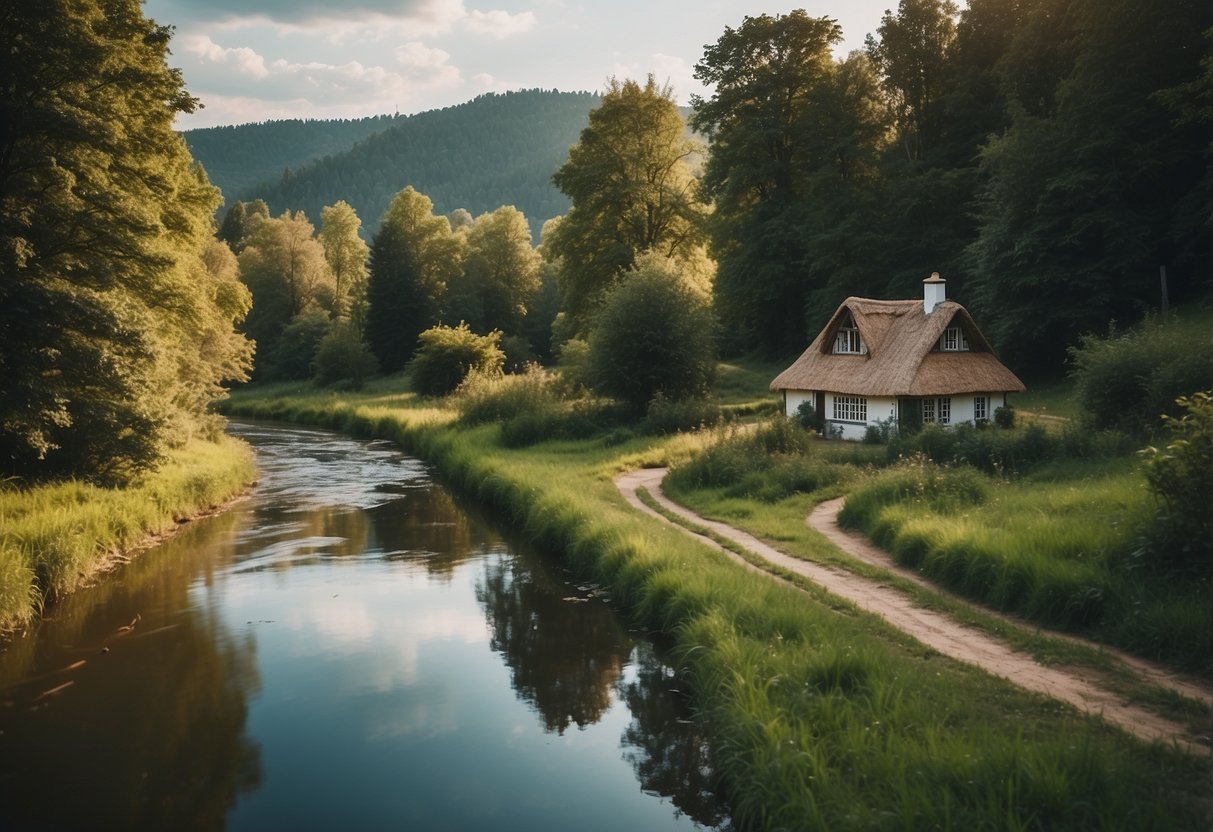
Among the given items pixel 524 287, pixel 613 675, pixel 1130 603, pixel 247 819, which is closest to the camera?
pixel 247 819

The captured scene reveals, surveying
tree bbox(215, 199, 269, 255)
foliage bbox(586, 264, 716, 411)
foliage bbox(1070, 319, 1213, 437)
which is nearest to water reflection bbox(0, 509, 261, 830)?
foliage bbox(1070, 319, 1213, 437)

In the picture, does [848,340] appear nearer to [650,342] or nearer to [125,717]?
[650,342]

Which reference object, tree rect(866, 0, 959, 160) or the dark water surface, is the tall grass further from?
tree rect(866, 0, 959, 160)

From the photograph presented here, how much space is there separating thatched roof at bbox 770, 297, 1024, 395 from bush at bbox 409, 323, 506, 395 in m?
21.7

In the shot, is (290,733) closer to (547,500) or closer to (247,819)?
(247,819)

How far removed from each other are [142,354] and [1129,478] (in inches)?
690

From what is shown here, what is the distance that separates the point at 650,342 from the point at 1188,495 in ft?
76.8

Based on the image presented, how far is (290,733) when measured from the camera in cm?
1083

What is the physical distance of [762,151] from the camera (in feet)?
152

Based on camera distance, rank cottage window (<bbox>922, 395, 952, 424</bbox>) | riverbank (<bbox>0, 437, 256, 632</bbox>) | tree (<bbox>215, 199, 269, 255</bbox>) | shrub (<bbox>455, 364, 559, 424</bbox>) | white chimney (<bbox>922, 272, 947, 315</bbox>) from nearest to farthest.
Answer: riverbank (<bbox>0, 437, 256, 632</bbox>) → cottage window (<bbox>922, 395, 952, 424</bbox>) → white chimney (<bbox>922, 272, 947, 315</bbox>) → shrub (<bbox>455, 364, 559, 424</bbox>) → tree (<bbox>215, 199, 269, 255</bbox>)

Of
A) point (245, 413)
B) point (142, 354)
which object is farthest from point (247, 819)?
point (245, 413)

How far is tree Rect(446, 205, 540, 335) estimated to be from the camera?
67250 millimetres

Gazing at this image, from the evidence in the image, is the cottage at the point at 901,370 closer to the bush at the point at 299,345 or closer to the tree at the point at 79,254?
the tree at the point at 79,254

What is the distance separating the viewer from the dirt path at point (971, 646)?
8.37 meters
